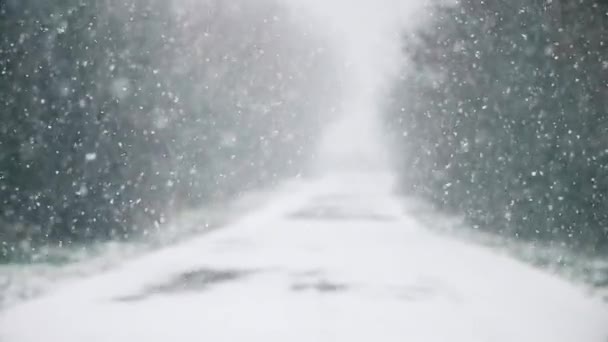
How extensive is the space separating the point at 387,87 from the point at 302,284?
18.9 meters

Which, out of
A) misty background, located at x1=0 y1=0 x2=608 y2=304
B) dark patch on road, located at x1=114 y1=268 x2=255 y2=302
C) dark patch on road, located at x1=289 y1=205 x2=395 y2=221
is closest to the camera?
dark patch on road, located at x1=114 y1=268 x2=255 y2=302

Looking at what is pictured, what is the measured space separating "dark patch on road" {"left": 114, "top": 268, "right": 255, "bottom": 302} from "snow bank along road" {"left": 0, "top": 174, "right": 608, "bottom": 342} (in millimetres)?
16

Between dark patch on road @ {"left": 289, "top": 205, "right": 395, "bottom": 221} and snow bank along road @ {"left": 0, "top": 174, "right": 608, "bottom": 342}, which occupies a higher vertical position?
dark patch on road @ {"left": 289, "top": 205, "right": 395, "bottom": 221}

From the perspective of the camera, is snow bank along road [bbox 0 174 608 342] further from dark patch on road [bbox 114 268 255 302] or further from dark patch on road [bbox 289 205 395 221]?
dark patch on road [bbox 289 205 395 221]

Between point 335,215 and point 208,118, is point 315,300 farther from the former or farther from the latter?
point 335,215

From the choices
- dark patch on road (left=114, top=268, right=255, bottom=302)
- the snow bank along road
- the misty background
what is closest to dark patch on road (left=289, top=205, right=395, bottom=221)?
the misty background

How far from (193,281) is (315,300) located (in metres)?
2.17

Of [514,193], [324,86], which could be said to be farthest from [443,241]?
[324,86]

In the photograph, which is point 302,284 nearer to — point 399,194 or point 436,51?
point 436,51

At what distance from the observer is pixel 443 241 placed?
13.8m

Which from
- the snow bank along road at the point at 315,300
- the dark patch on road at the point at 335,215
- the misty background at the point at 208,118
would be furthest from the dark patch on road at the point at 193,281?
the dark patch on road at the point at 335,215

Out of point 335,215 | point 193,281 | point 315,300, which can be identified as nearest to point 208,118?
point 335,215

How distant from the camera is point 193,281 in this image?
8.79m

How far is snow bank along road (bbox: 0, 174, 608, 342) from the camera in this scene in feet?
20.3
